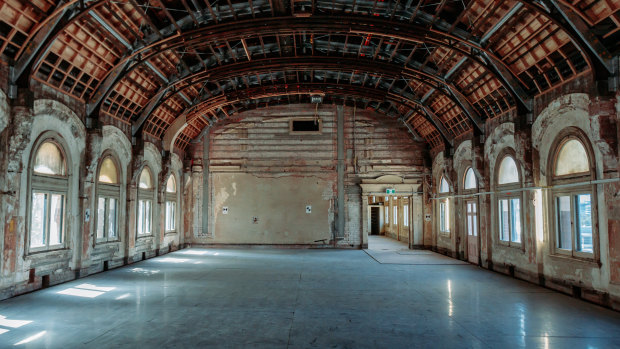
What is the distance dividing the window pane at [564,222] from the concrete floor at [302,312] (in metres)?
1.51

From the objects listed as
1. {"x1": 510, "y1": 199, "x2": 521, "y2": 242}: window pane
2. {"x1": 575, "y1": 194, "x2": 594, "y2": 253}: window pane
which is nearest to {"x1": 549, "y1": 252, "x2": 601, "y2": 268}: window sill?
{"x1": 575, "y1": 194, "x2": 594, "y2": 253}: window pane

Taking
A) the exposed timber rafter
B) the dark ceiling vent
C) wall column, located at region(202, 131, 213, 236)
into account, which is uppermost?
the exposed timber rafter

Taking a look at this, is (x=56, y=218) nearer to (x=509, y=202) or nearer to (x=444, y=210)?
(x=509, y=202)

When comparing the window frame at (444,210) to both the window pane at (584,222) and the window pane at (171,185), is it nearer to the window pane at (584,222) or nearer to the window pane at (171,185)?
the window pane at (584,222)

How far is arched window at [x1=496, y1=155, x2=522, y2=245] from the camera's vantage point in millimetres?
13962

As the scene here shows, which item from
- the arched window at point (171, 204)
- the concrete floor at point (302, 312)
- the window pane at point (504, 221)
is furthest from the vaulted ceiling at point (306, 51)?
the concrete floor at point (302, 312)

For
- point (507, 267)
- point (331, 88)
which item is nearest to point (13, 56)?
point (331, 88)

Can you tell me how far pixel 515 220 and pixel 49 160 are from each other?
15.3 m

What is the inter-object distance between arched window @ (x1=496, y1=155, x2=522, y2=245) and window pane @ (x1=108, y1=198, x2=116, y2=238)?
14738 mm

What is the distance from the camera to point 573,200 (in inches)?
432

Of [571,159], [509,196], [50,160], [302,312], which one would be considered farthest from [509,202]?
[50,160]

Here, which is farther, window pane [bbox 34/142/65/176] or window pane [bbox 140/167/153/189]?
window pane [bbox 140/167/153/189]

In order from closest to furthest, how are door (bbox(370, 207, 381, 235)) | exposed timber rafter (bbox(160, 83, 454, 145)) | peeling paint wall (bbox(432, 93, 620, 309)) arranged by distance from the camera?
peeling paint wall (bbox(432, 93, 620, 309)) → exposed timber rafter (bbox(160, 83, 454, 145)) → door (bbox(370, 207, 381, 235))

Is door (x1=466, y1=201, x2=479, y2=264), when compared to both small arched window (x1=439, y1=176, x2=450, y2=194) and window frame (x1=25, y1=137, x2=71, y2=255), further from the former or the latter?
window frame (x1=25, y1=137, x2=71, y2=255)
